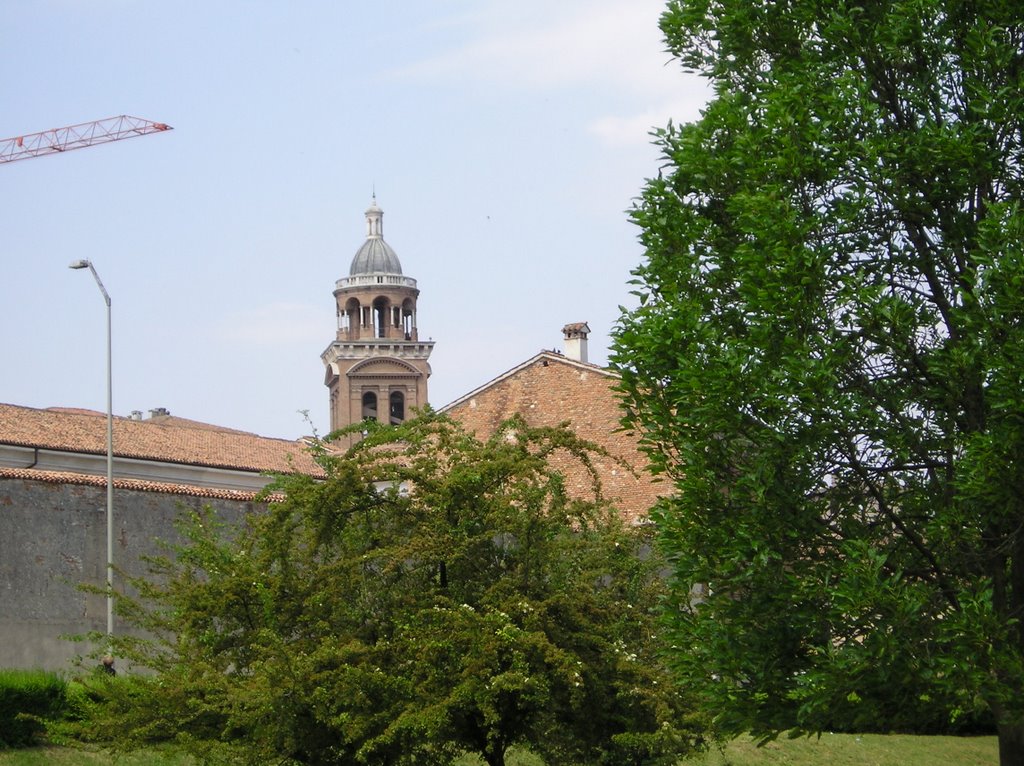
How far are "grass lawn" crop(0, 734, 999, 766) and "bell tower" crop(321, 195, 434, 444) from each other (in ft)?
215

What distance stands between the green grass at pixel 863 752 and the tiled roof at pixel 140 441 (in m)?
13.9

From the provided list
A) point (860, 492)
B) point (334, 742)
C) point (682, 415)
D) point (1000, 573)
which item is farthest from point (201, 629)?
point (1000, 573)

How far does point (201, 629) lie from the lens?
47.8 feet

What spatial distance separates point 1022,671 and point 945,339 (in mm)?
2549

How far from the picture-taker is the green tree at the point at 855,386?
10016 mm

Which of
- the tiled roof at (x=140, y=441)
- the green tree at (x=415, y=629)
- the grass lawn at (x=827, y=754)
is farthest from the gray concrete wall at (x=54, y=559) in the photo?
the tiled roof at (x=140, y=441)

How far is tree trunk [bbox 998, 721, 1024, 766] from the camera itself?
10.7 metres

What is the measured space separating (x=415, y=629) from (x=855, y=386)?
5425mm

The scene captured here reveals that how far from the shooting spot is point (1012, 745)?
35.3 ft

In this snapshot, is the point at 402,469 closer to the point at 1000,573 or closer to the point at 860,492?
the point at 860,492

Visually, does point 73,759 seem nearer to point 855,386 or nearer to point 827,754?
point 855,386

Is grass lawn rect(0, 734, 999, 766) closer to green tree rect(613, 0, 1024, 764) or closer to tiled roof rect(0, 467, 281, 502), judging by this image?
tiled roof rect(0, 467, 281, 502)

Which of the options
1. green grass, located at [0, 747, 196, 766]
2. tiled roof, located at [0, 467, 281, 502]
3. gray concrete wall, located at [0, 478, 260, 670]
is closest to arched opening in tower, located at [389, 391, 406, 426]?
tiled roof, located at [0, 467, 281, 502]

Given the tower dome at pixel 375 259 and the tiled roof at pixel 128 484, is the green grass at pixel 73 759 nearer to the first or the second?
the tiled roof at pixel 128 484
